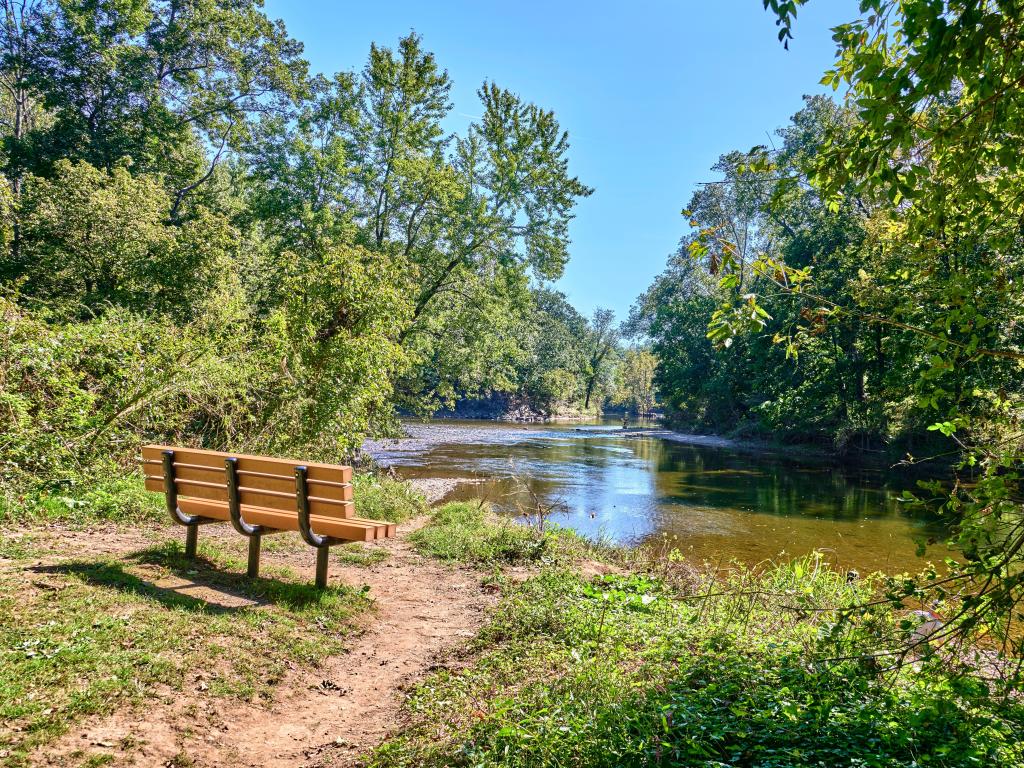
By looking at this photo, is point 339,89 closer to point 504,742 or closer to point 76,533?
point 76,533

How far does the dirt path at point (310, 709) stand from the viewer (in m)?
3.01

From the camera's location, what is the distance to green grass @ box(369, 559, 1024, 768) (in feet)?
9.16

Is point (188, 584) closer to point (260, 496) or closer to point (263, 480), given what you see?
point (260, 496)

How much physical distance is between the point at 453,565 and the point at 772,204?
5.60 meters

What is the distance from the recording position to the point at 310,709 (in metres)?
3.74

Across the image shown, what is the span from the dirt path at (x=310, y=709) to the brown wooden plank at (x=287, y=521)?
0.80 meters

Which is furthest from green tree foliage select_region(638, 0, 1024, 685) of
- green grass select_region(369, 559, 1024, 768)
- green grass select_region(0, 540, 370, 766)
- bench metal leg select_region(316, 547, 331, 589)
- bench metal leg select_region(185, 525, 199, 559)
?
bench metal leg select_region(185, 525, 199, 559)

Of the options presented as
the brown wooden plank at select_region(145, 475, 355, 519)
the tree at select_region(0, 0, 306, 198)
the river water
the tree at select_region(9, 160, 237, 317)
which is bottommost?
the river water

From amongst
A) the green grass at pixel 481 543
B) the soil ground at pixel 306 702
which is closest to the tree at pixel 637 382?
the green grass at pixel 481 543

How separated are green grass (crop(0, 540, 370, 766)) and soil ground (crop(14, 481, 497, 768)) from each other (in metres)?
0.11

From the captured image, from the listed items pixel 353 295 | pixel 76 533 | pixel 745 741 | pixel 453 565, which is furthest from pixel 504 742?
pixel 353 295

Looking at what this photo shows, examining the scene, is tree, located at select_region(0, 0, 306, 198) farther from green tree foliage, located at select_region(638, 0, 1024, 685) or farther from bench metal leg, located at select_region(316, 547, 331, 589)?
green tree foliage, located at select_region(638, 0, 1024, 685)

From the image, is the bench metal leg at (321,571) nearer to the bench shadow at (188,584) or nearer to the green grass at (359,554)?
the bench shadow at (188,584)

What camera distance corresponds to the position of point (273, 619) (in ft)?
15.3
